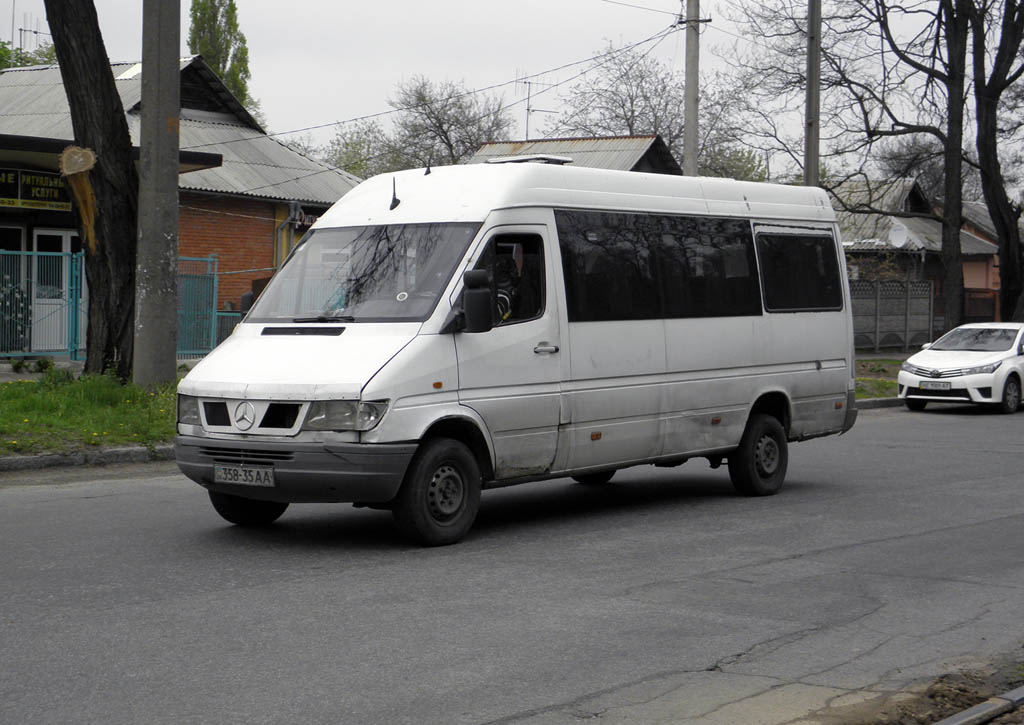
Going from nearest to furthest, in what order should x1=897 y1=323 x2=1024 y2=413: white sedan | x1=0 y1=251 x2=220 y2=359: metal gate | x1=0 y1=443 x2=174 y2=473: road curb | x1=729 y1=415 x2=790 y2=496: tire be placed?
x1=729 y1=415 x2=790 y2=496: tire
x1=0 y1=443 x2=174 y2=473: road curb
x1=897 y1=323 x2=1024 y2=413: white sedan
x1=0 y1=251 x2=220 y2=359: metal gate

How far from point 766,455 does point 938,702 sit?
246 inches

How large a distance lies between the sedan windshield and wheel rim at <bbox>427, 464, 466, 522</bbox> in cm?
1668

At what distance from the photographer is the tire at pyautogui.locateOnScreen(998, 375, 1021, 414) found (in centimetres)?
2228

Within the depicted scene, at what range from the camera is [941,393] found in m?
22.3

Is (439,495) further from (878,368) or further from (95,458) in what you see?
(878,368)

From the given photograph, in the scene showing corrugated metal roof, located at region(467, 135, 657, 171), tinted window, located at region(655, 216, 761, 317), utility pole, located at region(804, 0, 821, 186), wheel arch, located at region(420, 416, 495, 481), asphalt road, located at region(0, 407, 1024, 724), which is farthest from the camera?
corrugated metal roof, located at region(467, 135, 657, 171)

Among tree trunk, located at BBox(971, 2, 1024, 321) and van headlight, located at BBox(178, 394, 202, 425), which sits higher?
tree trunk, located at BBox(971, 2, 1024, 321)

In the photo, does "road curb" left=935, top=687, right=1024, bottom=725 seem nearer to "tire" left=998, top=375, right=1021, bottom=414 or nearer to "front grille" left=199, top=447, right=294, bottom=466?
"front grille" left=199, top=447, right=294, bottom=466

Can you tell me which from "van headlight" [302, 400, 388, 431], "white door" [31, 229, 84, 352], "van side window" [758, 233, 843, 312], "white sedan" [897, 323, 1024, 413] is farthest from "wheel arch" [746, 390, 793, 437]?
"white door" [31, 229, 84, 352]

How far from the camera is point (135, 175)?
16.6 m

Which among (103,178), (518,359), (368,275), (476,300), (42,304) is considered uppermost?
(103,178)

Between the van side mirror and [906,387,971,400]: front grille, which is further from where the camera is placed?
[906,387,971,400]: front grille

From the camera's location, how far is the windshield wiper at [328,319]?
8758mm

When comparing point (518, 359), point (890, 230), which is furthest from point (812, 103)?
point (890, 230)
